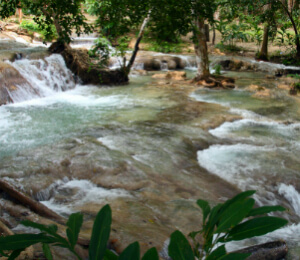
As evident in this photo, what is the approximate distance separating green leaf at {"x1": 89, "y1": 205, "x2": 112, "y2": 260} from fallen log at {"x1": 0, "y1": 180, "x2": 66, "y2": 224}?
1934mm

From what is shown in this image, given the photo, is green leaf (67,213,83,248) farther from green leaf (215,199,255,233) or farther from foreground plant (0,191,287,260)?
green leaf (215,199,255,233)

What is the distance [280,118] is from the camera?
703 cm

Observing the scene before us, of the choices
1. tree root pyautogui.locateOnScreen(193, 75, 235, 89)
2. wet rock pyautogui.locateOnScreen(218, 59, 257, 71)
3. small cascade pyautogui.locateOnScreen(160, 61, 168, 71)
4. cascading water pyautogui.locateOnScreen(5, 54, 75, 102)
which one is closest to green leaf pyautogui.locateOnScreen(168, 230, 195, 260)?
cascading water pyautogui.locateOnScreen(5, 54, 75, 102)

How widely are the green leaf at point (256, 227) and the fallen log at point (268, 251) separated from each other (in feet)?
5.11

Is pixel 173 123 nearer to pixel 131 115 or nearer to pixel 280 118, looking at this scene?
pixel 131 115

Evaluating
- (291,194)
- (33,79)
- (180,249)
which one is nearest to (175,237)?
(180,249)

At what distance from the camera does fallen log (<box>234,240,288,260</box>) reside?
217 cm

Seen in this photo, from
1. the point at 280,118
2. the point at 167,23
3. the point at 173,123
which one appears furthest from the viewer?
the point at 280,118

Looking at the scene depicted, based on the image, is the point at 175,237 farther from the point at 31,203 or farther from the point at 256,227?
the point at 31,203

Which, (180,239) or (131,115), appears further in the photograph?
(131,115)

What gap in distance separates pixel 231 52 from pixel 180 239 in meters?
19.3

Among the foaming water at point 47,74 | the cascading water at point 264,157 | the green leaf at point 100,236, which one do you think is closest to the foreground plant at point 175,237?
the green leaf at point 100,236

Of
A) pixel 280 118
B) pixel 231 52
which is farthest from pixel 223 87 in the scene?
pixel 231 52

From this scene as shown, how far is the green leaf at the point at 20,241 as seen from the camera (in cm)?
72
